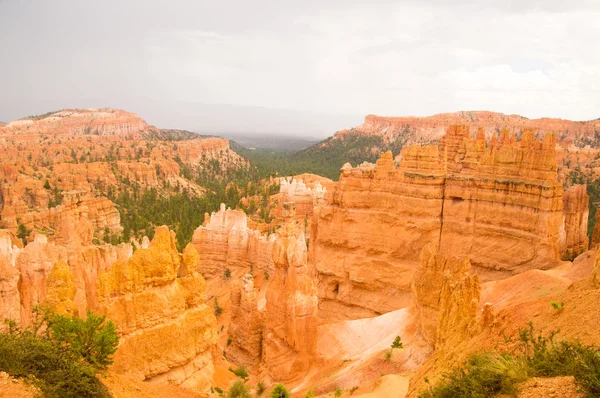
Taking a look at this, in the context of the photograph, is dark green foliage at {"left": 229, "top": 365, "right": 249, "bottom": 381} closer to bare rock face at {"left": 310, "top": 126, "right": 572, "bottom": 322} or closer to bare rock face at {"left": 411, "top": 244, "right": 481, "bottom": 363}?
bare rock face at {"left": 411, "top": 244, "right": 481, "bottom": 363}

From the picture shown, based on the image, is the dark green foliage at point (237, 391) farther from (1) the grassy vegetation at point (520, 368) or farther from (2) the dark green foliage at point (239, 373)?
(1) the grassy vegetation at point (520, 368)

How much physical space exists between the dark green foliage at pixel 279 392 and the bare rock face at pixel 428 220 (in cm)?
860

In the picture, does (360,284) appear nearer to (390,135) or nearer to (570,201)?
(570,201)

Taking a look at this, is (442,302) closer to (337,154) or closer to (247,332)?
(247,332)

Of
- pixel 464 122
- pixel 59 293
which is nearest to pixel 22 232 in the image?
pixel 59 293

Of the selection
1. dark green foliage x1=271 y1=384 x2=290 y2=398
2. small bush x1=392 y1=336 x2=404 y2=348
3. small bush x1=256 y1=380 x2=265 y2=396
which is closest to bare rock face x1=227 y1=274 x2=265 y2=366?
small bush x1=256 y1=380 x2=265 y2=396

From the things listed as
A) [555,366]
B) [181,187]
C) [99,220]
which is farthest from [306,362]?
[181,187]

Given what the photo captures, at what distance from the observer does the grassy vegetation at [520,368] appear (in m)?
5.01

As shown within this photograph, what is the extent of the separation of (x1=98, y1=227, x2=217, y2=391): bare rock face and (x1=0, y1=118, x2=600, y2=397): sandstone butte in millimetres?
32

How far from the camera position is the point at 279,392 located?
12461 mm

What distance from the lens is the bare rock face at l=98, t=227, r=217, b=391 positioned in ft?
33.1

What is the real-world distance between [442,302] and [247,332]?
8.60m

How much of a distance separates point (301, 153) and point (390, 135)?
82.0 feet

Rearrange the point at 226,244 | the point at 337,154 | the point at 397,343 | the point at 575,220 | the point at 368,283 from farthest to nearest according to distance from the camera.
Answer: the point at 337,154 < the point at 226,244 < the point at 575,220 < the point at 368,283 < the point at 397,343
